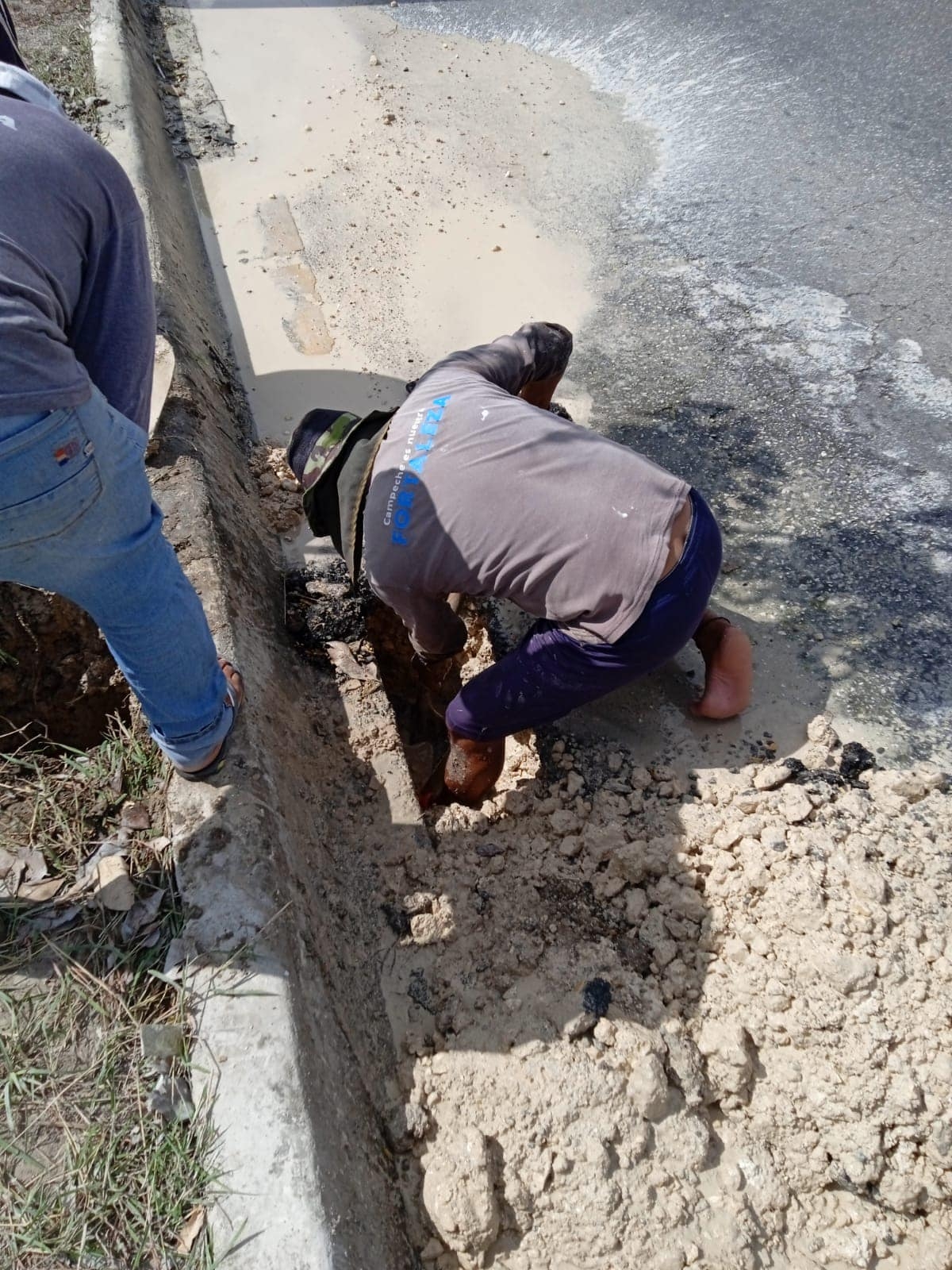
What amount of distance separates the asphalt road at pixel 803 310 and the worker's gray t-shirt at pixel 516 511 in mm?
819

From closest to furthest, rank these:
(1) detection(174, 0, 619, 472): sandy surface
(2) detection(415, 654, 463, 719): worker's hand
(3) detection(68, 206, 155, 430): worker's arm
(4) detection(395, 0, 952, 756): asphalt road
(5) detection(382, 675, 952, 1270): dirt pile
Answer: (3) detection(68, 206, 155, 430): worker's arm < (5) detection(382, 675, 952, 1270): dirt pile < (4) detection(395, 0, 952, 756): asphalt road < (2) detection(415, 654, 463, 719): worker's hand < (1) detection(174, 0, 619, 472): sandy surface

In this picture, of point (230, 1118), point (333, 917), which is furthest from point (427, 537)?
point (230, 1118)

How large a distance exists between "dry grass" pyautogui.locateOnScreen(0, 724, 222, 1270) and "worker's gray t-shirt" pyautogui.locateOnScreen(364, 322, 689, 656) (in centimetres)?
85

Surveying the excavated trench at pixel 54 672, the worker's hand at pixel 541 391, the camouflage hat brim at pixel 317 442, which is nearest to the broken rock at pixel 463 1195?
the excavated trench at pixel 54 672

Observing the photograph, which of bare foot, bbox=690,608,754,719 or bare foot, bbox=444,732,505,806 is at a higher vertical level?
bare foot, bbox=690,608,754,719

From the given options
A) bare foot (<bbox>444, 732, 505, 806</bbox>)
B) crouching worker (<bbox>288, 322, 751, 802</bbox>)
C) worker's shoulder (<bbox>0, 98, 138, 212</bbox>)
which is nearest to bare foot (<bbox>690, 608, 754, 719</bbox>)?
crouching worker (<bbox>288, 322, 751, 802</bbox>)

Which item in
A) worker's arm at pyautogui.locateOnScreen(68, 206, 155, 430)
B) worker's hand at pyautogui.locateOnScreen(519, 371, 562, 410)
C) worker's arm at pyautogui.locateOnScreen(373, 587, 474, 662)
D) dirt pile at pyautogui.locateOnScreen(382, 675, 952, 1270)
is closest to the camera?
worker's arm at pyautogui.locateOnScreen(68, 206, 155, 430)

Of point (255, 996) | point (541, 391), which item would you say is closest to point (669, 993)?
point (255, 996)

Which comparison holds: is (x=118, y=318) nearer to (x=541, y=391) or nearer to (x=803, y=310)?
(x=541, y=391)

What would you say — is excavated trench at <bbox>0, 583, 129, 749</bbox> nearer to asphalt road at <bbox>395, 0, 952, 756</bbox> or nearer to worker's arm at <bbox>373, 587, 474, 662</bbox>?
worker's arm at <bbox>373, 587, 474, 662</bbox>

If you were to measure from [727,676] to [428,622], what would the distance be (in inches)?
34.2

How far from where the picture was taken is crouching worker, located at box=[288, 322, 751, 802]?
6.78 ft

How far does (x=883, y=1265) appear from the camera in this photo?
1689 mm

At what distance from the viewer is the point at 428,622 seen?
238 centimetres
